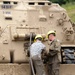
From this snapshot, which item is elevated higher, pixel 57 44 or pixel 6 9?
pixel 6 9

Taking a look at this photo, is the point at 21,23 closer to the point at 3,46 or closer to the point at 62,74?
the point at 3,46

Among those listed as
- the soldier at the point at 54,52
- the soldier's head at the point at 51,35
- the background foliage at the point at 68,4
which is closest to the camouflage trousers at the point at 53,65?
the soldier at the point at 54,52

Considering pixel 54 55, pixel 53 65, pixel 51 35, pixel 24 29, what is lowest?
pixel 53 65

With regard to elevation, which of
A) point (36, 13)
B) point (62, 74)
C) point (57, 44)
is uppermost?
point (36, 13)

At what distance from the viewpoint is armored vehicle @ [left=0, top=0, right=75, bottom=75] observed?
44.8 ft

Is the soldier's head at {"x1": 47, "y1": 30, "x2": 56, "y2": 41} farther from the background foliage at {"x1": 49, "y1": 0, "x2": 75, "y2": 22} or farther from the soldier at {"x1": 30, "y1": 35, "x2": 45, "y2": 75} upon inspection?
the background foliage at {"x1": 49, "y1": 0, "x2": 75, "y2": 22}

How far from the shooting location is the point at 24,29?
46.3 feet

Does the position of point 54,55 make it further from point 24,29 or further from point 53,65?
point 24,29

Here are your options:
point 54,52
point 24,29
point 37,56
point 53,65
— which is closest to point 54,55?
point 54,52

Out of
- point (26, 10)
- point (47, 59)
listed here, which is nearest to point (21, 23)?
point (26, 10)

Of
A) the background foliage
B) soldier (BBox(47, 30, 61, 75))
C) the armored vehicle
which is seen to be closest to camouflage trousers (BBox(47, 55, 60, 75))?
soldier (BBox(47, 30, 61, 75))

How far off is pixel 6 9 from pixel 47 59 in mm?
2302

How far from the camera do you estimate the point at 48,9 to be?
15055 mm

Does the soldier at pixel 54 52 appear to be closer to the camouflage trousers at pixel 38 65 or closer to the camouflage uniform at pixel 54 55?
the camouflage uniform at pixel 54 55
